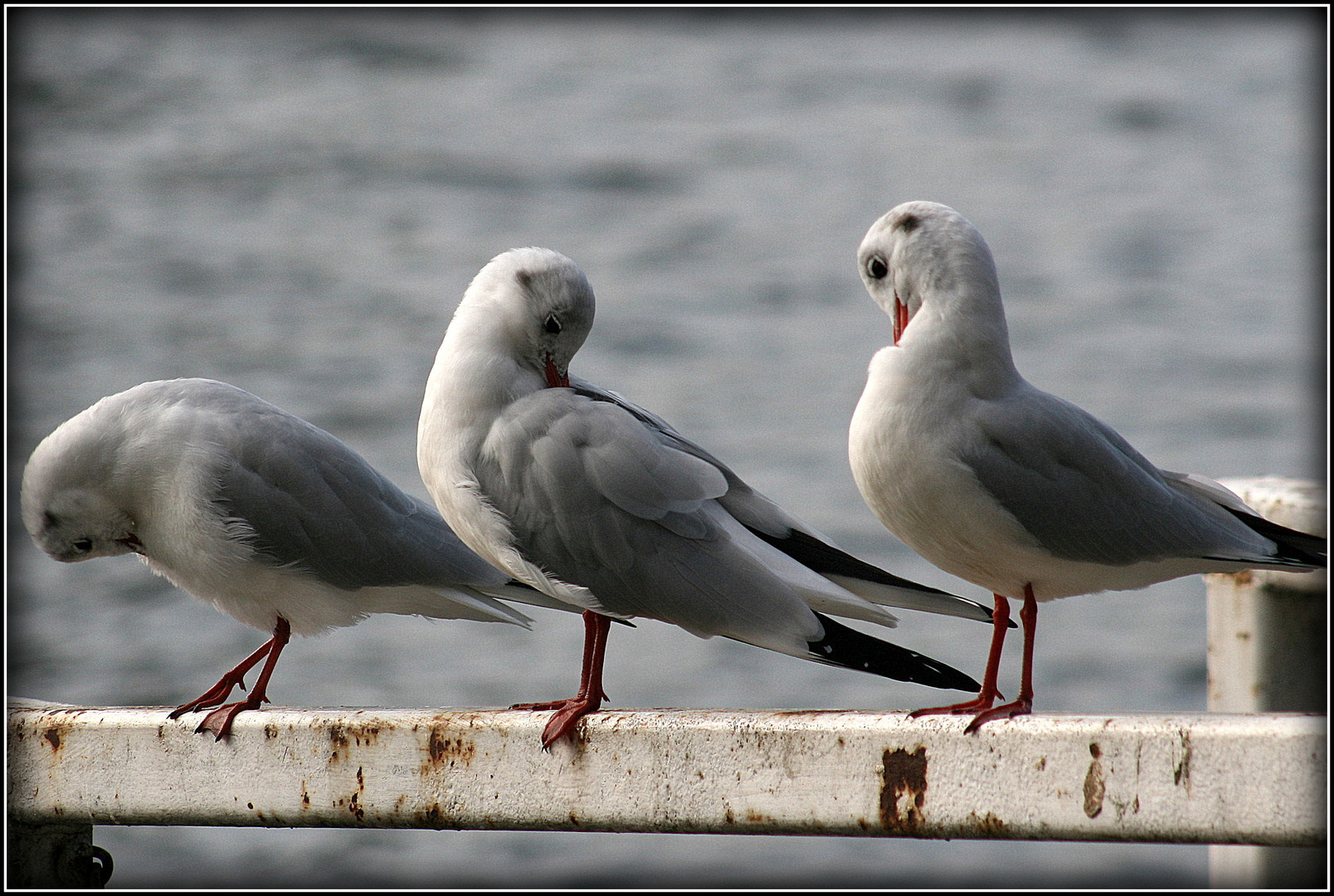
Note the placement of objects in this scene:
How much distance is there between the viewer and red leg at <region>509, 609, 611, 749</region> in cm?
250

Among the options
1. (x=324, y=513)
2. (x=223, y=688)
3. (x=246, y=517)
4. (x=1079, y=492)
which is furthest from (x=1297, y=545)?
(x=223, y=688)

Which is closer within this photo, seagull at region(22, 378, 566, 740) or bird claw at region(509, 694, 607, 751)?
bird claw at region(509, 694, 607, 751)

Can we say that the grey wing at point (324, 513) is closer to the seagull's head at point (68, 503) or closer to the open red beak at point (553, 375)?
the seagull's head at point (68, 503)

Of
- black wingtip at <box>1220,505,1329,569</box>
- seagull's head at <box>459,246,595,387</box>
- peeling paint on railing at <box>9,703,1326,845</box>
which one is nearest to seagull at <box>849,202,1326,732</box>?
black wingtip at <box>1220,505,1329,569</box>

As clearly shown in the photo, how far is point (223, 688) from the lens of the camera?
3258 millimetres

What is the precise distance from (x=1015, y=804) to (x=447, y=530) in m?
1.71

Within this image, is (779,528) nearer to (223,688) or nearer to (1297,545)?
(1297,545)

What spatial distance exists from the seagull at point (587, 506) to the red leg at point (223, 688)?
2.20 feet

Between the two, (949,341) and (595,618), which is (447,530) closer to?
(595,618)

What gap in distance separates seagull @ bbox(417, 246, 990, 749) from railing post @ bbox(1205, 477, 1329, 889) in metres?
1.16

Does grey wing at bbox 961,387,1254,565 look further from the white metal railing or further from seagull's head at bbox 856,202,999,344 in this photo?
the white metal railing

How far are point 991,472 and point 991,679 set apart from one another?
38 centimetres

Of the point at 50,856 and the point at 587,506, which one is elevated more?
the point at 587,506

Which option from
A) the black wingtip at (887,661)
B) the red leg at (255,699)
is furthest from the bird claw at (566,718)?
the red leg at (255,699)
